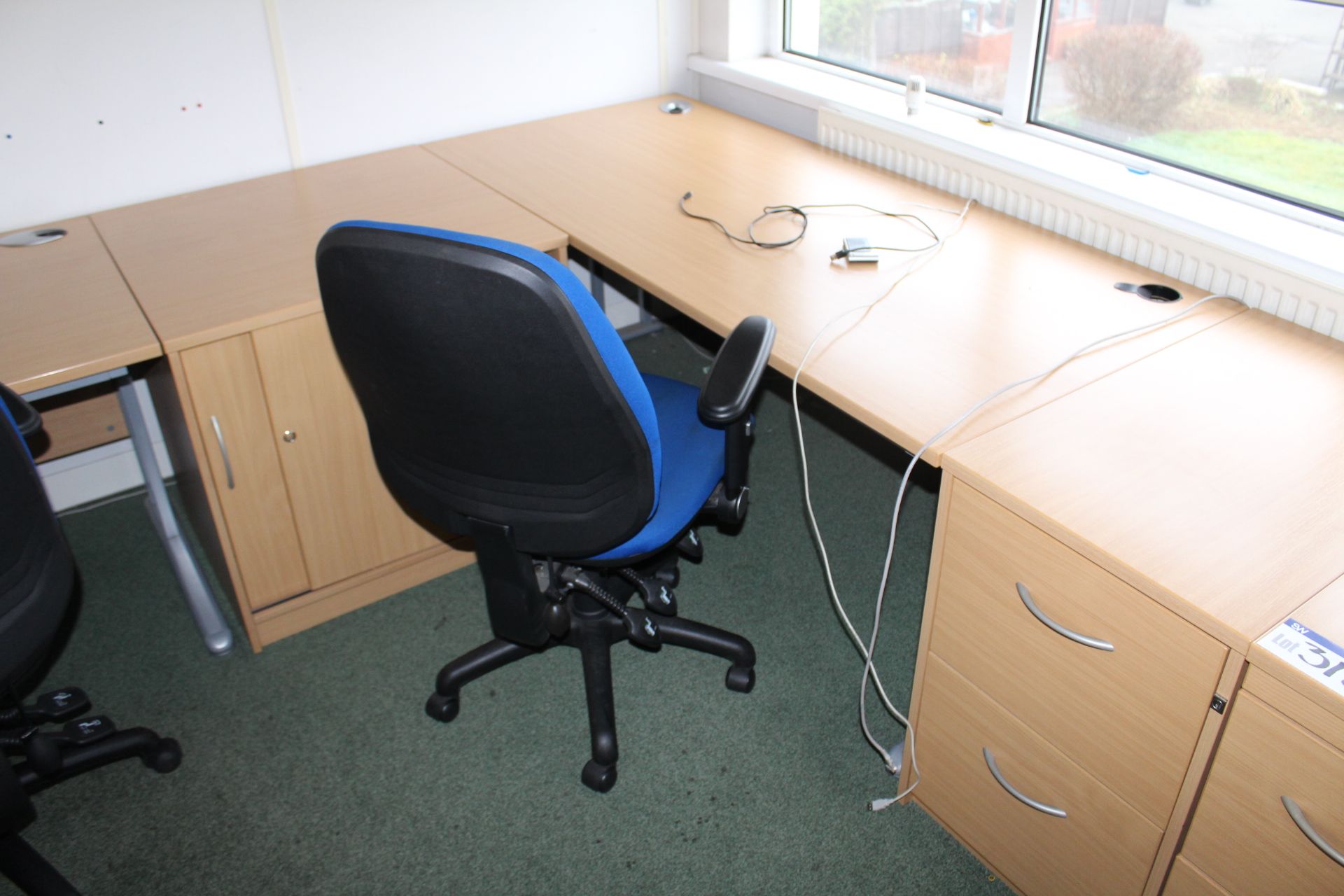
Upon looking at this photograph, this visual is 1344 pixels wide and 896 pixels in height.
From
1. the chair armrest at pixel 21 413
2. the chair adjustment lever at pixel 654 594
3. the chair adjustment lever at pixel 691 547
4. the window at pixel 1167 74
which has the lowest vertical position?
the chair adjustment lever at pixel 654 594

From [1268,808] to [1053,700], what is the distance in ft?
0.95

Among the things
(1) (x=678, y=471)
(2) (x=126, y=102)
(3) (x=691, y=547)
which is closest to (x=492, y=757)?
(3) (x=691, y=547)

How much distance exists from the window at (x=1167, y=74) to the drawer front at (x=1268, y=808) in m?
1.08

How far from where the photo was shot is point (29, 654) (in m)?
1.42

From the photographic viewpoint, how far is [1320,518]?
4.11 feet

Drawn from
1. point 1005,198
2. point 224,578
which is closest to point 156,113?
point 224,578

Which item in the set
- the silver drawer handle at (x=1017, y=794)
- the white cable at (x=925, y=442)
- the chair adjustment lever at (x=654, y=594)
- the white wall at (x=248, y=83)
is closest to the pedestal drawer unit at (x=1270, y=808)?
the silver drawer handle at (x=1017, y=794)

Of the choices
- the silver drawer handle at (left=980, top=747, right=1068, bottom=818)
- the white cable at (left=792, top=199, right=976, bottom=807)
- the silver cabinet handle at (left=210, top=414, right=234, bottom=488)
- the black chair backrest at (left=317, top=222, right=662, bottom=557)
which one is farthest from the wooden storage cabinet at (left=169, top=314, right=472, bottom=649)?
the silver drawer handle at (left=980, top=747, right=1068, bottom=818)

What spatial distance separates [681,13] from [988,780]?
2.25m

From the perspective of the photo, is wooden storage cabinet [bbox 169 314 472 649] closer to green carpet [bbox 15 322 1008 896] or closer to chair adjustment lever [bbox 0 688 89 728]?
green carpet [bbox 15 322 1008 896]

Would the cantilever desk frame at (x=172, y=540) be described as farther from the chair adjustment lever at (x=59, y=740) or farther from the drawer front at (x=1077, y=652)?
the drawer front at (x=1077, y=652)

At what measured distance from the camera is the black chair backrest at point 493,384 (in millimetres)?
1262

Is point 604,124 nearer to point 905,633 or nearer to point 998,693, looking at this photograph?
point 905,633

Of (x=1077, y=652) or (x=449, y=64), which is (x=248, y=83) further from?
(x=1077, y=652)
